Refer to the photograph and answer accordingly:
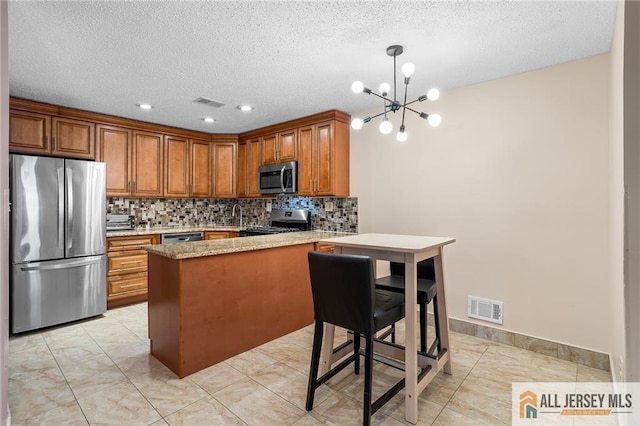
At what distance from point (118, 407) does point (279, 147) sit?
3273mm

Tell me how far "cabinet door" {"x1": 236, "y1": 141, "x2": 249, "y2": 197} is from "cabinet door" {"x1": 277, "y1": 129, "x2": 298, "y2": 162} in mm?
787

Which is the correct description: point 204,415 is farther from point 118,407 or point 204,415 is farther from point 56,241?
point 56,241

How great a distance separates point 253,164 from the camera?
4.78 metres

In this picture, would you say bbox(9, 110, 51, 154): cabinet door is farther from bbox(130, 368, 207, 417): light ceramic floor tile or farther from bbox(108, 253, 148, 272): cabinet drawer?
bbox(130, 368, 207, 417): light ceramic floor tile

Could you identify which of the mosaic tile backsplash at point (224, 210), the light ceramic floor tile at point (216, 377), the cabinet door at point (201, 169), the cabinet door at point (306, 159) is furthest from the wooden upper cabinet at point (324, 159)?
the light ceramic floor tile at point (216, 377)

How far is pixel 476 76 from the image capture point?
2.77 m

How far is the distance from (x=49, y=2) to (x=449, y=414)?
3.20m

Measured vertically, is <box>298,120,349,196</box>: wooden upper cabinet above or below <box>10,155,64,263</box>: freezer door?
above

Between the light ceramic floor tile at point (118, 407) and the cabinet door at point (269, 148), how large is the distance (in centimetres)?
308

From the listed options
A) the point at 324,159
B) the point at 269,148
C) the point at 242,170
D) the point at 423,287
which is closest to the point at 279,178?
the point at 269,148

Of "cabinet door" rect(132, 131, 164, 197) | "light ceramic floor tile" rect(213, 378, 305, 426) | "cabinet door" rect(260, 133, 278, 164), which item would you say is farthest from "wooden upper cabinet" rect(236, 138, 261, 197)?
"light ceramic floor tile" rect(213, 378, 305, 426)

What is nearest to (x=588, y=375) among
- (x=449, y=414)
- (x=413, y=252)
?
(x=449, y=414)

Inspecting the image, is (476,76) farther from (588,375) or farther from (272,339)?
(272,339)

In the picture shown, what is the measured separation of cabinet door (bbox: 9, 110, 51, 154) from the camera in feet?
10.7
